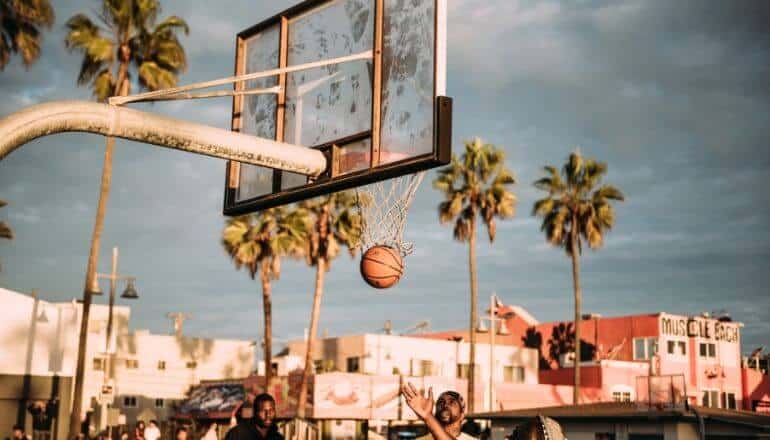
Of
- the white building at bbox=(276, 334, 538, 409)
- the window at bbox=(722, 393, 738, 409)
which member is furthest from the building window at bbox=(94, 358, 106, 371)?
the window at bbox=(722, 393, 738, 409)

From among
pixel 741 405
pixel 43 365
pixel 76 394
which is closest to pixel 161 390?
pixel 43 365

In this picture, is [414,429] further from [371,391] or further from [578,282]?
[578,282]

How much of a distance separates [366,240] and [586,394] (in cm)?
4609

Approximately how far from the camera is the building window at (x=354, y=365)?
5022cm

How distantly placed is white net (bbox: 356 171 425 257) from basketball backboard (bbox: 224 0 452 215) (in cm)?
91

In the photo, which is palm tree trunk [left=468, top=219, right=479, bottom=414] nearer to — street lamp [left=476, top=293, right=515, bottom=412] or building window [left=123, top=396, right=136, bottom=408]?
street lamp [left=476, top=293, right=515, bottom=412]

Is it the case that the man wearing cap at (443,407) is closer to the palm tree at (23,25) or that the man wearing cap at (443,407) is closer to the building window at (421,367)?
the palm tree at (23,25)

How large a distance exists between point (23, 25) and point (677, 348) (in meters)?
42.6

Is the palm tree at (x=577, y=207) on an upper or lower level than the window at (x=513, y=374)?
upper

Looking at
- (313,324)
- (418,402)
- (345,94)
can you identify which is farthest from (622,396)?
(418,402)

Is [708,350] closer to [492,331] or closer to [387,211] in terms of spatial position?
[492,331]

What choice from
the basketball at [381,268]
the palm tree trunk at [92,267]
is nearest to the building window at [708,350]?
the palm tree trunk at [92,267]

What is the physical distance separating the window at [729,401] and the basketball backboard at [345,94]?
55.5 meters

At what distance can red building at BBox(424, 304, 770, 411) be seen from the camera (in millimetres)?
56469
